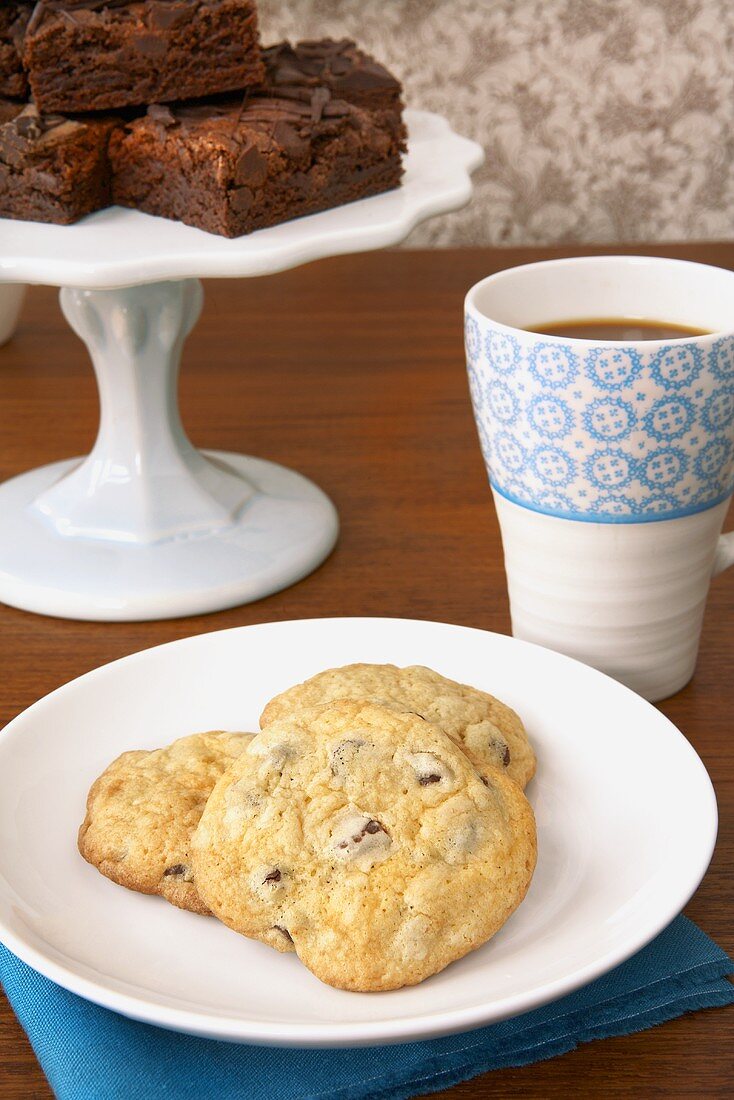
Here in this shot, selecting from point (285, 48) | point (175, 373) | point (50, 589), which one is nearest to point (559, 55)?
point (285, 48)

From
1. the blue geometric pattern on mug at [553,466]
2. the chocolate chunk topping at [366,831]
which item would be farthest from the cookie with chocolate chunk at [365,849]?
the blue geometric pattern on mug at [553,466]

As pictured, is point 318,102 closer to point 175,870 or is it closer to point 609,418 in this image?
point 609,418

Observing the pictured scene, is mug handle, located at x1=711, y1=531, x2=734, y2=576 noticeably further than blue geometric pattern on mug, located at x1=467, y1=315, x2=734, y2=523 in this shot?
Yes

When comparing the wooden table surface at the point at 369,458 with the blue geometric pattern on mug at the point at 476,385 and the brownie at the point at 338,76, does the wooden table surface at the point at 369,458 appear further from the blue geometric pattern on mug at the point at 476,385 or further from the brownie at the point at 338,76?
the brownie at the point at 338,76

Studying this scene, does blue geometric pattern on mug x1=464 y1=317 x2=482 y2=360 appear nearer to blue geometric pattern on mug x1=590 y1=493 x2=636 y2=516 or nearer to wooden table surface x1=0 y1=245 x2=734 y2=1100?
blue geometric pattern on mug x1=590 y1=493 x2=636 y2=516

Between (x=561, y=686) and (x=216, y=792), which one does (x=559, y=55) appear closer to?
(x=561, y=686)

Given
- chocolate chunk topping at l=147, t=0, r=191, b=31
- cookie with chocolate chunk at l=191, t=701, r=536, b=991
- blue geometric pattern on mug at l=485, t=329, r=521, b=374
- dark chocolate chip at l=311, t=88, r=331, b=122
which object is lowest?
cookie with chocolate chunk at l=191, t=701, r=536, b=991

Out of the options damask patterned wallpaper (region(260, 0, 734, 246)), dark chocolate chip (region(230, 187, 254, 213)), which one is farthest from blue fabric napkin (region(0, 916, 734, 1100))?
damask patterned wallpaper (region(260, 0, 734, 246))
